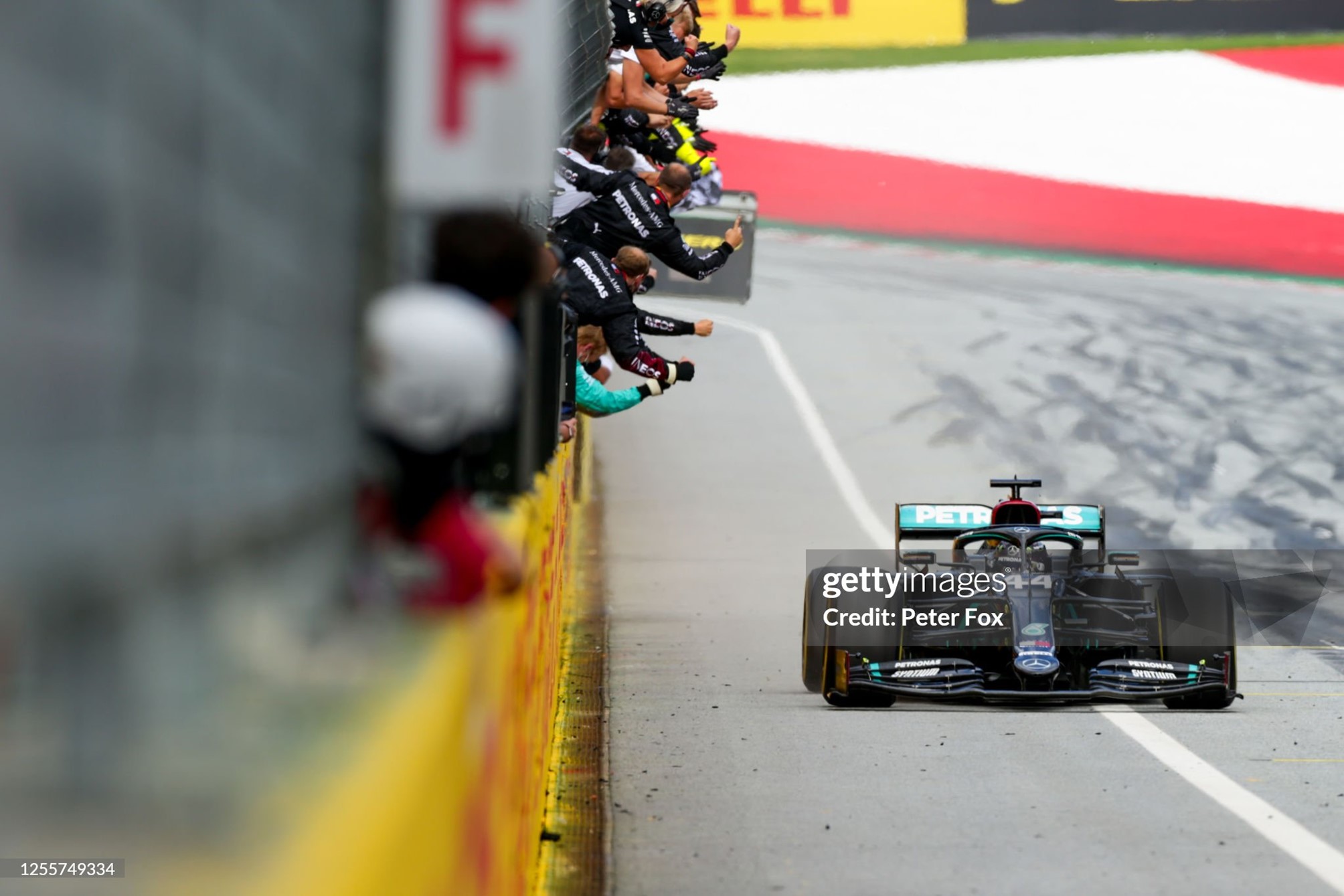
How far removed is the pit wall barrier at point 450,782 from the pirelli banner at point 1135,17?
108ft

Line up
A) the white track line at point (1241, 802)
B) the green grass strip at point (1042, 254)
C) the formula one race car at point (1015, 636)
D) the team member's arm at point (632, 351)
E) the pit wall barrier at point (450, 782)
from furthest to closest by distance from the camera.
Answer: the green grass strip at point (1042, 254) → the team member's arm at point (632, 351) → the formula one race car at point (1015, 636) → the white track line at point (1241, 802) → the pit wall barrier at point (450, 782)

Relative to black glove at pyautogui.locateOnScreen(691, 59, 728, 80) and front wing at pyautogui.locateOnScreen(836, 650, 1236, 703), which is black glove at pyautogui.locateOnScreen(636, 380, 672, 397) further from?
black glove at pyautogui.locateOnScreen(691, 59, 728, 80)

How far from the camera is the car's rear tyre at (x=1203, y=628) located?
34.6 ft

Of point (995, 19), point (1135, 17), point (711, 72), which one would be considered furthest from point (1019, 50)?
point (711, 72)

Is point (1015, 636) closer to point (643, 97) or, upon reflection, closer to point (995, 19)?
point (643, 97)

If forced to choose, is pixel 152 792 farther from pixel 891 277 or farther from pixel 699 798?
pixel 891 277

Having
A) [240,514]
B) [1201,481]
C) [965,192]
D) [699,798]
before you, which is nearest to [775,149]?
[965,192]

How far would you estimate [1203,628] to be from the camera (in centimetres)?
1057

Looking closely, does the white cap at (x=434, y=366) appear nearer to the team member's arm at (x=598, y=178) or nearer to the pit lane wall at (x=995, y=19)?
the team member's arm at (x=598, y=178)

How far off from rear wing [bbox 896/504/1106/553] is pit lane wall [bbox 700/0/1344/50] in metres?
26.2

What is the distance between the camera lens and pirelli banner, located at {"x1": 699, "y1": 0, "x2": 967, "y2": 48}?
37125 millimetres

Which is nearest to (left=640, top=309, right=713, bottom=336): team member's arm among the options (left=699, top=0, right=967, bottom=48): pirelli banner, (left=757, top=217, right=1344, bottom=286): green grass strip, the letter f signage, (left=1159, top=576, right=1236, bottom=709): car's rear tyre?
(left=1159, top=576, right=1236, bottom=709): car's rear tyre

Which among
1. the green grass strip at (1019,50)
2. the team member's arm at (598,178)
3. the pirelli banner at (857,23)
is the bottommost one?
the team member's arm at (598,178)

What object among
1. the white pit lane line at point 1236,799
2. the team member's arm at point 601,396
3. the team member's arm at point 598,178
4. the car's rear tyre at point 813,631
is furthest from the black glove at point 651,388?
the white pit lane line at point 1236,799
